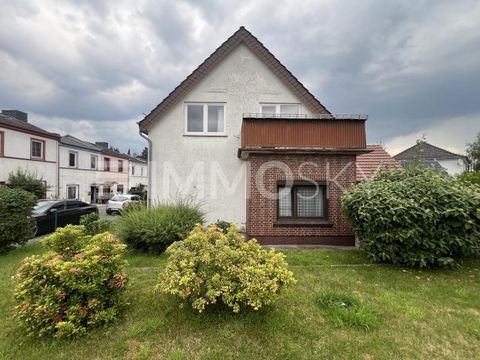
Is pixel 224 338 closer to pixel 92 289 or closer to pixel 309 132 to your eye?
pixel 92 289

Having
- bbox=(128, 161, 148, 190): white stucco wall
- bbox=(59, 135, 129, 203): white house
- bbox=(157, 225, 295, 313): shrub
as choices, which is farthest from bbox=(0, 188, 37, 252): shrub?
bbox=(128, 161, 148, 190): white stucco wall

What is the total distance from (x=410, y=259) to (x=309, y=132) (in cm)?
461

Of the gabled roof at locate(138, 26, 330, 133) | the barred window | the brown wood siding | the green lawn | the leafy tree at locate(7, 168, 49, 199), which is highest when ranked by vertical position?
the gabled roof at locate(138, 26, 330, 133)

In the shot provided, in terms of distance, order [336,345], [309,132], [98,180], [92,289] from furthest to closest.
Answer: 1. [98,180]
2. [309,132]
3. [92,289]
4. [336,345]

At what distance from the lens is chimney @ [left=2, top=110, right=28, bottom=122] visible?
2261cm

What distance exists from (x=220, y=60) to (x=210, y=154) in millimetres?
3837

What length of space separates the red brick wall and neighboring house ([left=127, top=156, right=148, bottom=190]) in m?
31.8

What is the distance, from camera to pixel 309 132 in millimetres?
8703

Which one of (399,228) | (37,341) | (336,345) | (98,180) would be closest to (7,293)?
(37,341)

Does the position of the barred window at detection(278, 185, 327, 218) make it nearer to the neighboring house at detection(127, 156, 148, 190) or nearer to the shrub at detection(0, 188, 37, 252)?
the shrub at detection(0, 188, 37, 252)

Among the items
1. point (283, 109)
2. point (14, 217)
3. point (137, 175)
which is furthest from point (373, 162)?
point (137, 175)

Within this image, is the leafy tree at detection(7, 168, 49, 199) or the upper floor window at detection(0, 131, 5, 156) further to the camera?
the upper floor window at detection(0, 131, 5, 156)

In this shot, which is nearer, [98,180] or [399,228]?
[399,228]

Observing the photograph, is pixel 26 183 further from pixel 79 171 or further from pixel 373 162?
pixel 373 162
